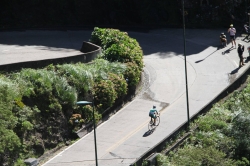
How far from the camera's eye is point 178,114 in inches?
1326

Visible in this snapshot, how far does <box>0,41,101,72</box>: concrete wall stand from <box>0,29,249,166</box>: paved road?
1.73m

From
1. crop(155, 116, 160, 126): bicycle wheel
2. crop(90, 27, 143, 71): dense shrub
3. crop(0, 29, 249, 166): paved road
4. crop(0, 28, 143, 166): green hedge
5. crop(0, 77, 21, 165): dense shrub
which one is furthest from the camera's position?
crop(90, 27, 143, 71): dense shrub

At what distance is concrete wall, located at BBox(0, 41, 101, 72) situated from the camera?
3140 centimetres

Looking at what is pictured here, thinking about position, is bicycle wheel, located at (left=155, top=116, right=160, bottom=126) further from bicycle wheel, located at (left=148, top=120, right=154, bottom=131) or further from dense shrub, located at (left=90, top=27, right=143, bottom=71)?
dense shrub, located at (left=90, top=27, right=143, bottom=71)

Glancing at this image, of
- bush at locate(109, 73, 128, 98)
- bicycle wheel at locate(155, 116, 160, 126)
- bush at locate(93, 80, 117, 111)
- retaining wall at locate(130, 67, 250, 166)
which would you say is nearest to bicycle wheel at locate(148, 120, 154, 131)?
bicycle wheel at locate(155, 116, 160, 126)

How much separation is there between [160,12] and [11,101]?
24767 millimetres

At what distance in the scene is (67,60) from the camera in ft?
112

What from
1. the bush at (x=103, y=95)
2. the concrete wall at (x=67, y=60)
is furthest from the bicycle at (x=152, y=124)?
the concrete wall at (x=67, y=60)

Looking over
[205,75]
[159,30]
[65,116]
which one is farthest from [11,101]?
[159,30]

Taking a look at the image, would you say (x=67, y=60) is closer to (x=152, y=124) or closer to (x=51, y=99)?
(x=51, y=99)

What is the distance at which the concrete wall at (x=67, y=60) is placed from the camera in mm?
31397

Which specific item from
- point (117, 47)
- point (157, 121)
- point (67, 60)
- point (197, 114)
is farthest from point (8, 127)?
point (117, 47)

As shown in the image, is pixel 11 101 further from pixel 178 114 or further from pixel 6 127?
pixel 178 114

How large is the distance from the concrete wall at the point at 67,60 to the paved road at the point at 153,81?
1726mm
